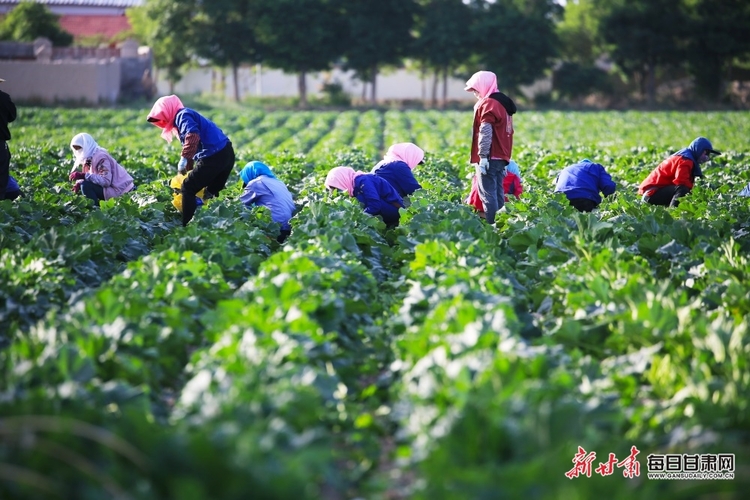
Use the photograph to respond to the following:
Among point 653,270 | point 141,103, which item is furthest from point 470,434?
point 141,103

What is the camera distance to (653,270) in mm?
7301

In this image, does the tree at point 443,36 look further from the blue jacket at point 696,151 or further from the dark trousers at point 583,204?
the dark trousers at point 583,204

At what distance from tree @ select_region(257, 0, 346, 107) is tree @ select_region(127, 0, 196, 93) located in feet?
13.8

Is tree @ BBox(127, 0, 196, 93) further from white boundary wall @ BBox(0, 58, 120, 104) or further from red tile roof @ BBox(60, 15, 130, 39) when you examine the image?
white boundary wall @ BBox(0, 58, 120, 104)

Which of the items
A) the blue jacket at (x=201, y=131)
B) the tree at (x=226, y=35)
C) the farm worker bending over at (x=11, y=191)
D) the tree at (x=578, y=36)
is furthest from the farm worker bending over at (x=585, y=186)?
the tree at (x=578, y=36)

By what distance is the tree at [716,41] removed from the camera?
173 ft

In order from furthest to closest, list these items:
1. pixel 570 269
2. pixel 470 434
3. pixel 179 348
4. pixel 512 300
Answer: pixel 570 269 < pixel 512 300 < pixel 179 348 < pixel 470 434

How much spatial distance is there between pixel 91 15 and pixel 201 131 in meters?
63.0

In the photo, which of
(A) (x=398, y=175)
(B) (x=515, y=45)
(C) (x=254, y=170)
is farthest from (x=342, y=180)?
(B) (x=515, y=45)

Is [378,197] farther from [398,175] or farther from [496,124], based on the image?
[496,124]

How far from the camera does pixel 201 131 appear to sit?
9469 mm

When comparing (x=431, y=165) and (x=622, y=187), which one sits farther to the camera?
(x=431, y=165)

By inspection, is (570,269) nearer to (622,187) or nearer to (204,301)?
(204,301)

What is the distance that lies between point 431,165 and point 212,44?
3973 centimetres
